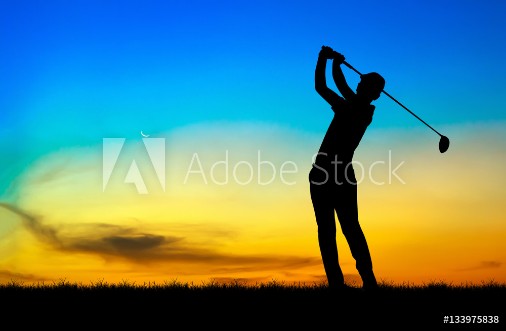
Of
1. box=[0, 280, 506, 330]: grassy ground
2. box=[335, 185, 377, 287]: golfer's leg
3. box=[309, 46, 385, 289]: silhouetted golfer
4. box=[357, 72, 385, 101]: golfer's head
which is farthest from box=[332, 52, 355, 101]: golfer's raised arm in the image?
box=[0, 280, 506, 330]: grassy ground

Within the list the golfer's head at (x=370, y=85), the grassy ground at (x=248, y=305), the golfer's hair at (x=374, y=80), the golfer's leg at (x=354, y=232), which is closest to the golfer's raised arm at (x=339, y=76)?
the golfer's head at (x=370, y=85)

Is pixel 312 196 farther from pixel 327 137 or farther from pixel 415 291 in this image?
pixel 415 291

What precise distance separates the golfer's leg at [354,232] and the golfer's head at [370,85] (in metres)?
1.26

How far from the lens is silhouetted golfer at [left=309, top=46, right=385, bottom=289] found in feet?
30.9

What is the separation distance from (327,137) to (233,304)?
Result: 252cm

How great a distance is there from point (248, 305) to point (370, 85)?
3.37m

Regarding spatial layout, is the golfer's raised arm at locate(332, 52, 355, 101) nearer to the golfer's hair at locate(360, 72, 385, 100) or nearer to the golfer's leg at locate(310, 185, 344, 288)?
the golfer's hair at locate(360, 72, 385, 100)

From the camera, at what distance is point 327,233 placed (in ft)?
31.4

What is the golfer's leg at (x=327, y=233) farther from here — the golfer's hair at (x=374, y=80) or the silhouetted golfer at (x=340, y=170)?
the golfer's hair at (x=374, y=80)

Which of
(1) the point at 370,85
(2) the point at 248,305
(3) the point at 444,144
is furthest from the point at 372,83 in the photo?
(2) the point at 248,305

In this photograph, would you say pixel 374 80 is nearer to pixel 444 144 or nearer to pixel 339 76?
pixel 339 76

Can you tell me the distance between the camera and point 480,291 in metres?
11.2

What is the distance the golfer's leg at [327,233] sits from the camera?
9.51m

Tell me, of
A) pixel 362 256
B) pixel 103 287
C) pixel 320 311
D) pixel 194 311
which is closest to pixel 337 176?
pixel 362 256
